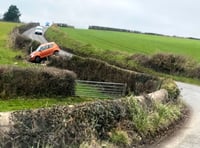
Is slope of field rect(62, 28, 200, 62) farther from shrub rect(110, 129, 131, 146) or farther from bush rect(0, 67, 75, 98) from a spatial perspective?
shrub rect(110, 129, 131, 146)

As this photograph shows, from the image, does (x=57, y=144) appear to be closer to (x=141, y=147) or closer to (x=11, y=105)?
(x=141, y=147)

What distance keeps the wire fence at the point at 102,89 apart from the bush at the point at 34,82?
195 centimetres

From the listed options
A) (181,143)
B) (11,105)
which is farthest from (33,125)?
(11,105)

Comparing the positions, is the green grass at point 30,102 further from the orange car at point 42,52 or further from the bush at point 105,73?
the orange car at point 42,52

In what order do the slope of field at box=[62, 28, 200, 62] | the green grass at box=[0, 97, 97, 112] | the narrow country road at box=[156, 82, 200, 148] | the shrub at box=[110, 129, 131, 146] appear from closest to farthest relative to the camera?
the shrub at box=[110, 129, 131, 146]
the narrow country road at box=[156, 82, 200, 148]
the green grass at box=[0, 97, 97, 112]
the slope of field at box=[62, 28, 200, 62]

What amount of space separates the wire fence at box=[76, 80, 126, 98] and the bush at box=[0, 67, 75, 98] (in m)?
1.95

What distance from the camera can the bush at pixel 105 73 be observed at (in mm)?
30484

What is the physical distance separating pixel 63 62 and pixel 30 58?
850cm

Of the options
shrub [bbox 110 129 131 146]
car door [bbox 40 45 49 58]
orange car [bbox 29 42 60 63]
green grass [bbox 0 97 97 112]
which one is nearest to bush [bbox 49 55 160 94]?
green grass [bbox 0 97 97 112]

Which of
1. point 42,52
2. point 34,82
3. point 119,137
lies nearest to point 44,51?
point 42,52

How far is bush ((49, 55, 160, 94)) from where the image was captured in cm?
3048

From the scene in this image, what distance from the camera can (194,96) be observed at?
30797mm

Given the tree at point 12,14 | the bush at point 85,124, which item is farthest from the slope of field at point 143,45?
the tree at point 12,14

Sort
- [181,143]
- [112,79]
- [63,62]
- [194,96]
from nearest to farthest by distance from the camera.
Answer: [181,143]
[194,96]
[112,79]
[63,62]
